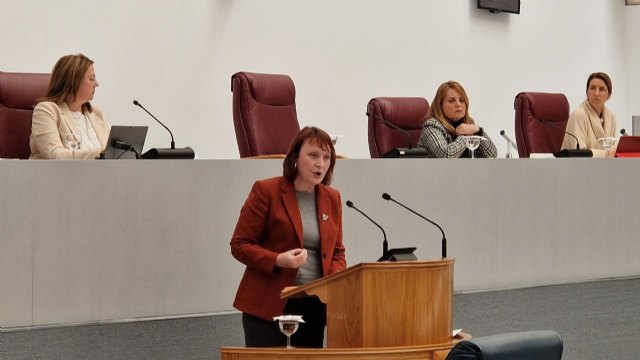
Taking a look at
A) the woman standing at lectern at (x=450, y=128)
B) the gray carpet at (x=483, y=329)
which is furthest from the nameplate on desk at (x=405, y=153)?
the gray carpet at (x=483, y=329)

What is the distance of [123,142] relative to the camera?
4336 millimetres

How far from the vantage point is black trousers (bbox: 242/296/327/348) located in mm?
3238

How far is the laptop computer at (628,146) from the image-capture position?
5570 mm

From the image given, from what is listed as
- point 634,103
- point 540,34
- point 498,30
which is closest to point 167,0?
point 498,30

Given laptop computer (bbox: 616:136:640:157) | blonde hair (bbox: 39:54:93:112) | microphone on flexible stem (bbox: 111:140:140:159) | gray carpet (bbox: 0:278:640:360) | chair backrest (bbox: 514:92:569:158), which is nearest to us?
gray carpet (bbox: 0:278:640:360)

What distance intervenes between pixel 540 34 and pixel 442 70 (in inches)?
47.1

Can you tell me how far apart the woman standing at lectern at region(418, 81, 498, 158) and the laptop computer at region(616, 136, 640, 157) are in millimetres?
778

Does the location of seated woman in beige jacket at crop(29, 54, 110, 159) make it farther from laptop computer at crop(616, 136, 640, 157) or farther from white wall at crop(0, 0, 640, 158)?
laptop computer at crop(616, 136, 640, 157)

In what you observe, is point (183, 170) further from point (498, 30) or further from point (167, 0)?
point (498, 30)

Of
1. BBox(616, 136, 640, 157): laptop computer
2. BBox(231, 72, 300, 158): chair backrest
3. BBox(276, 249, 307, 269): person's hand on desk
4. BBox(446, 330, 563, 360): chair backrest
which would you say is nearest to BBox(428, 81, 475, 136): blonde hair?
BBox(231, 72, 300, 158): chair backrest

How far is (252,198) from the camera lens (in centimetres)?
326

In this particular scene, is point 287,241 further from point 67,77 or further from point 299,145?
point 67,77

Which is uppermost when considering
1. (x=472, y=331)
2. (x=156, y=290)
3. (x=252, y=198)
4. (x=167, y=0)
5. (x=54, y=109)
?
(x=167, y=0)

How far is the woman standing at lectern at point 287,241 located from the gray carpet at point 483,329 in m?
0.45
